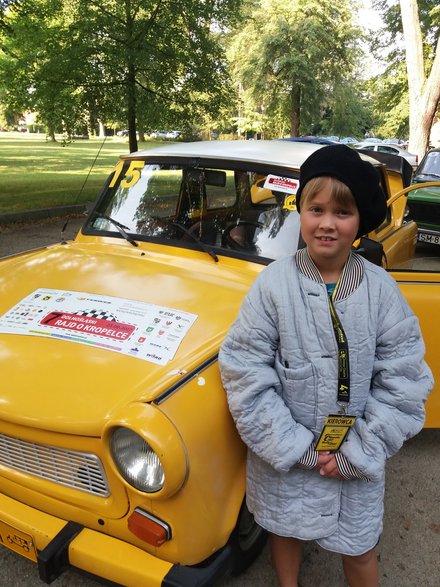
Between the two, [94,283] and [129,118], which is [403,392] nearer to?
[94,283]

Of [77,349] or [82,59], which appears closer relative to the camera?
[77,349]

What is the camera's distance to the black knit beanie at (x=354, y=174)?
1.49 metres

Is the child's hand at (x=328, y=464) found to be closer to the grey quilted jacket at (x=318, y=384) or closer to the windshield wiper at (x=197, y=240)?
the grey quilted jacket at (x=318, y=384)

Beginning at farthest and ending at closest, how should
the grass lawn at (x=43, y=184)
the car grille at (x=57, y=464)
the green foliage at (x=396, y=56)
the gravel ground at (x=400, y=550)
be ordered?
1. the green foliage at (x=396, y=56)
2. the grass lawn at (x=43, y=184)
3. the gravel ground at (x=400, y=550)
4. the car grille at (x=57, y=464)

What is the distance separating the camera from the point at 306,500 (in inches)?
65.9

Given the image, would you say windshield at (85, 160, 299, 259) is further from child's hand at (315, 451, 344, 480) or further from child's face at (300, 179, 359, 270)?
child's hand at (315, 451, 344, 480)

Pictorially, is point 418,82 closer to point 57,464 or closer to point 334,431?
point 334,431

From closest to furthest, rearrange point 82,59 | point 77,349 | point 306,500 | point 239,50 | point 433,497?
1. point 306,500
2. point 77,349
3. point 433,497
4. point 82,59
5. point 239,50

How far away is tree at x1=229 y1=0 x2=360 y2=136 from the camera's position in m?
23.2

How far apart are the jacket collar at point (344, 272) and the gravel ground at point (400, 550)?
1.45 m

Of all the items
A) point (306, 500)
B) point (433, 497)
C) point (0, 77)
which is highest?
point (0, 77)

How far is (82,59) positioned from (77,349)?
924 centimetres

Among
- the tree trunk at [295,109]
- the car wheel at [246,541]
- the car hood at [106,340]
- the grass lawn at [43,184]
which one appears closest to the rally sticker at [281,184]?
the car hood at [106,340]

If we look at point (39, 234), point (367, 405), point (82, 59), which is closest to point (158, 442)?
point (367, 405)
